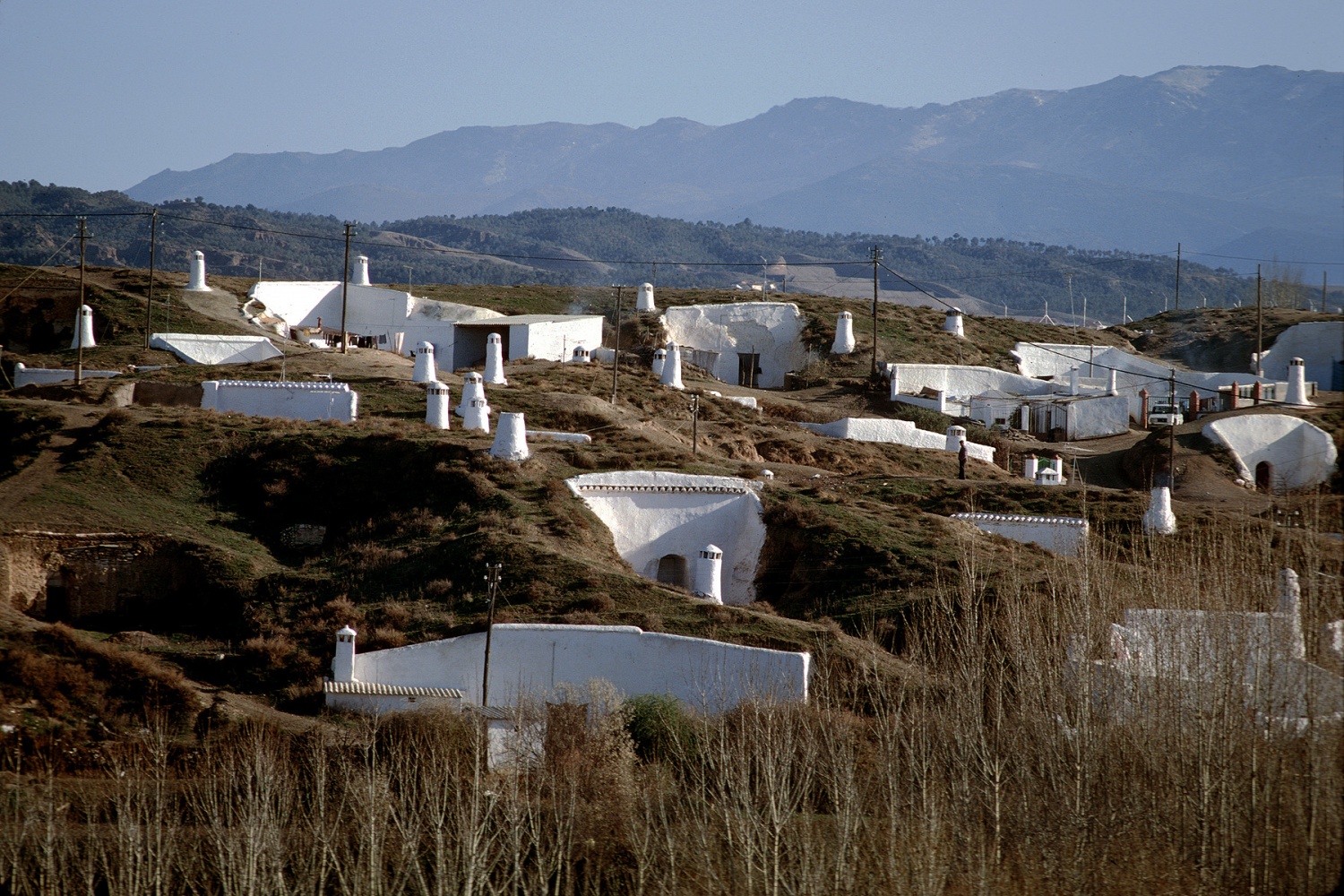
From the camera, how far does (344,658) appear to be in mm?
24781

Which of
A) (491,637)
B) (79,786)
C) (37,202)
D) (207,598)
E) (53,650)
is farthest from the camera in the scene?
(37,202)

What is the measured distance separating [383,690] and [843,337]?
3820 cm

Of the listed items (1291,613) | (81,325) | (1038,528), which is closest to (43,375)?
(81,325)

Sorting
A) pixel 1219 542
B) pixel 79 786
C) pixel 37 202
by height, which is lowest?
pixel 79 786

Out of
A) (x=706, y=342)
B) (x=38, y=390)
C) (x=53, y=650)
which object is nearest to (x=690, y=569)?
(x=53, y=650)

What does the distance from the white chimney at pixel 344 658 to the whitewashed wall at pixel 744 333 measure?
37059 mm

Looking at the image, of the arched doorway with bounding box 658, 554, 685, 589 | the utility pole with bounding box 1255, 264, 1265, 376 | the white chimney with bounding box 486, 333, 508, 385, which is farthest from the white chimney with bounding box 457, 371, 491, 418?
the utility pole with bounding box 1255, 264, 1265, 376

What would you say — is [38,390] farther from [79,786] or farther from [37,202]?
[37,202]

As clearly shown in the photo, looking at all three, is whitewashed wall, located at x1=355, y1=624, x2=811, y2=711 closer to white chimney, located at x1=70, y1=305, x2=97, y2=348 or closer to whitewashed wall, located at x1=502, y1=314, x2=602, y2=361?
white chimney, located at x1=70, y1=305, x2=97, y2=348

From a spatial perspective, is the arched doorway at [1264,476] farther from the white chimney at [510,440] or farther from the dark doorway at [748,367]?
the dark doorway at [748,367]

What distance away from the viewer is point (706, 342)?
203 ft

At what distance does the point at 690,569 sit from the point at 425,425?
849 centimetres

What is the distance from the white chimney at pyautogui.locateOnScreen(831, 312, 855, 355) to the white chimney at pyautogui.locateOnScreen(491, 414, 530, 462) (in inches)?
1095

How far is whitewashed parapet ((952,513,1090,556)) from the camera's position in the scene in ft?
106
